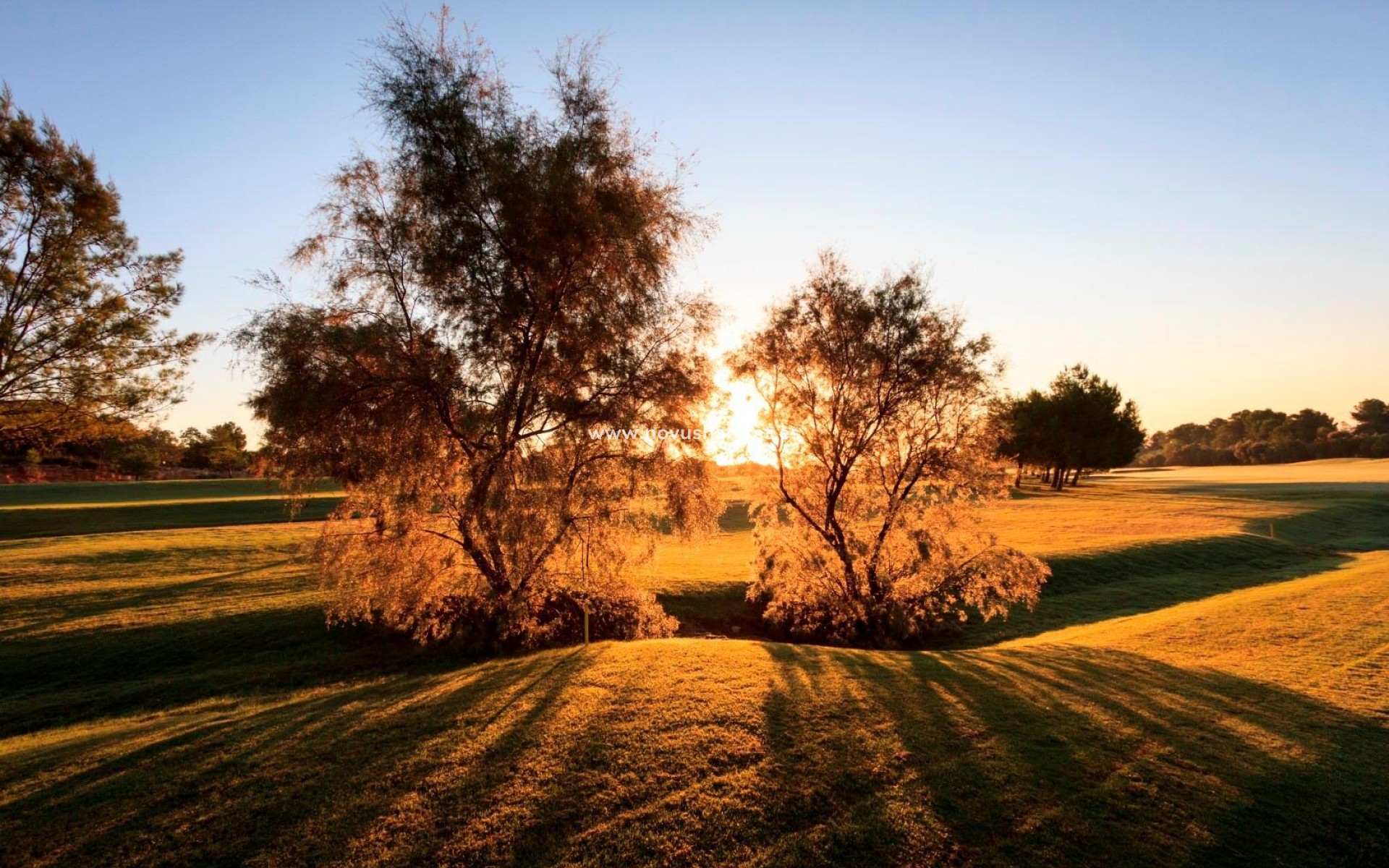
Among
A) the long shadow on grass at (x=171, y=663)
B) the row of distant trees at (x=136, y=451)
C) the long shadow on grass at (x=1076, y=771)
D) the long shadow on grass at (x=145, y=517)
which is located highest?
the row of distant trees at (x=136, y=451)

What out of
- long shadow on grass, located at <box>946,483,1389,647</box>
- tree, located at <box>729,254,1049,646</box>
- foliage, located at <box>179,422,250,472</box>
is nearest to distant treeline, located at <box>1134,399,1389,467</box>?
long shadow on grass, located at <box>946,483,1389,647</box>

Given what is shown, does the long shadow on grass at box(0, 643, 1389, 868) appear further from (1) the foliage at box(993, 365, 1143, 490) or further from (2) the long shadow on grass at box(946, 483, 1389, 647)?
(1) the foliage at box(993, 365, 1143, 490)

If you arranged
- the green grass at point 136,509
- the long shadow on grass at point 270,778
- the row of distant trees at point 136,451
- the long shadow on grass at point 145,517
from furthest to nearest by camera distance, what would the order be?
the green grass at point 136,509, the long shadow on grass at point 145,517, the row of distant trees at point 136,451, the long shadow on grass at point 270,778

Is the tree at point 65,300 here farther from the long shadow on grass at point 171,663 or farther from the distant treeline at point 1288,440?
the distant treeline at point 1288,440

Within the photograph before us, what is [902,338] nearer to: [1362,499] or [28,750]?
[28,750]

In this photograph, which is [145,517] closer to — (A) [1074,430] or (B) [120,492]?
(B) [120,492]

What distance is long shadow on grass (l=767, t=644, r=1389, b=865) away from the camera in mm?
6582

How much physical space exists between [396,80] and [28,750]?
1460 centimetres

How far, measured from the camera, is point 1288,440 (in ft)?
441

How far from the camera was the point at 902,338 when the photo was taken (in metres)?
20.8

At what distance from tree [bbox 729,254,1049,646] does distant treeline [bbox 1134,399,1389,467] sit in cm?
12093

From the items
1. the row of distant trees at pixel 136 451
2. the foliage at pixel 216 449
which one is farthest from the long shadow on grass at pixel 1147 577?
the foliage at pixel 216 449

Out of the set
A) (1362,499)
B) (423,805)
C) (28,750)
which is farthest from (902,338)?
(1362,499)

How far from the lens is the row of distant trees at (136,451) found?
66.9 feet
